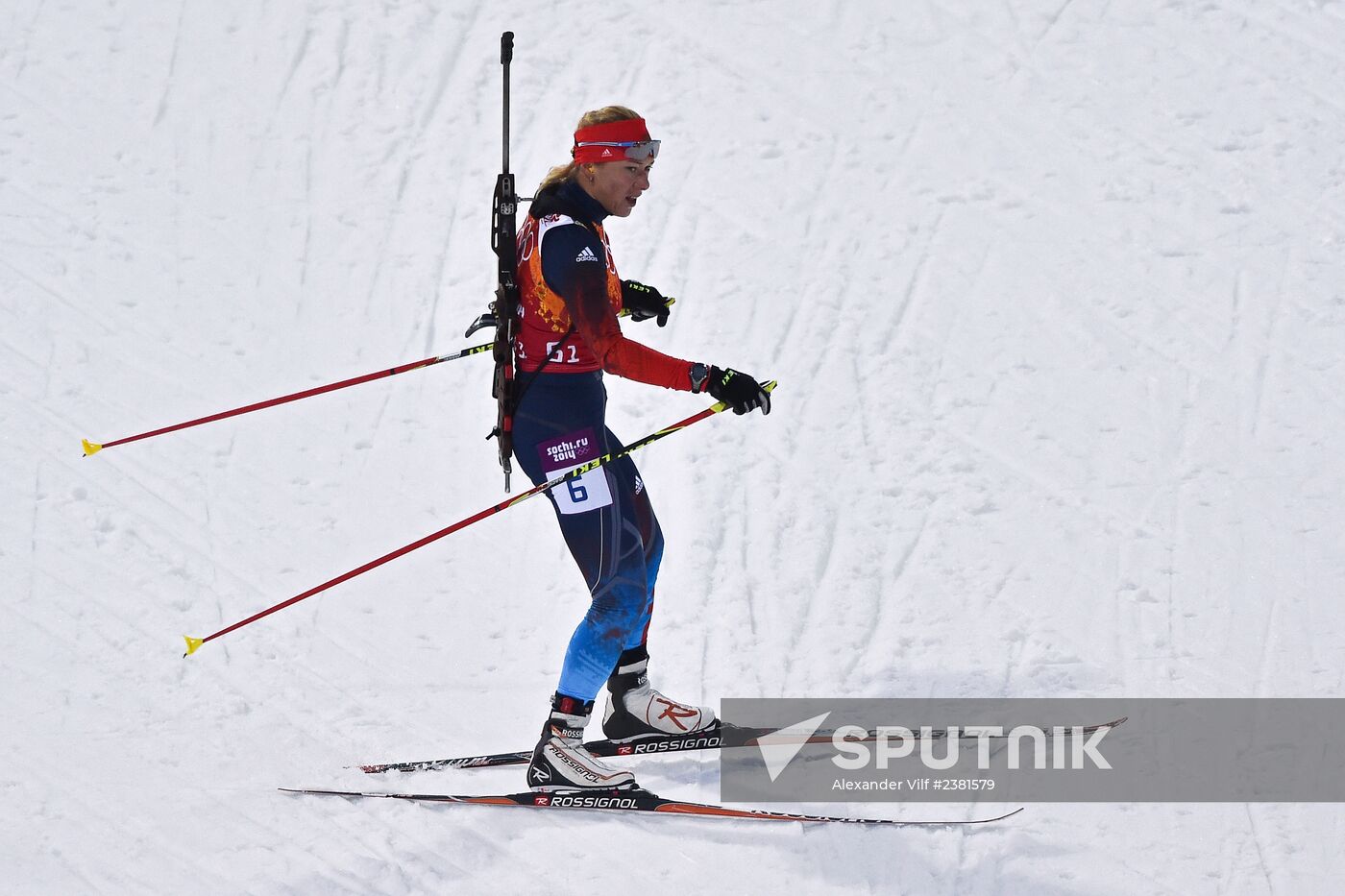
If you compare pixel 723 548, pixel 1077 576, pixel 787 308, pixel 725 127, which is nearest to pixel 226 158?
pixel 725 127

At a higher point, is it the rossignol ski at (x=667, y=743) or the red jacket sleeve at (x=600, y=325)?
the red jacket sleeve at (x=600, y=325)

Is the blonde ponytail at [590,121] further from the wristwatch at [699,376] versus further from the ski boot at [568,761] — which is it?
the ski boot at [568,761]

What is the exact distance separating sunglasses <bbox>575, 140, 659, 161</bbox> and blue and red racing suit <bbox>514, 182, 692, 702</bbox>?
6.4 inches

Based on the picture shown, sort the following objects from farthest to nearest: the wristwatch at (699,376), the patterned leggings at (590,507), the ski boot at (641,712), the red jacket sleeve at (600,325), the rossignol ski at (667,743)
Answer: the ski boot at (641,712) < the rossignol ski at (667,743) < the patterned leggings at (590,507) < the wristwatch at (699,376) < the red jacket sleeve at (600,325)

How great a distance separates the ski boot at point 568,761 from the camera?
16.4 feet

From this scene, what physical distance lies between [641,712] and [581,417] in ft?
3.83

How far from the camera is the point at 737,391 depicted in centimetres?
474

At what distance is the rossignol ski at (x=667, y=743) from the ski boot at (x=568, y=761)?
0.58ft

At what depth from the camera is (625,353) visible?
471 centimetres

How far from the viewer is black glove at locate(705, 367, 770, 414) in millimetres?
4738

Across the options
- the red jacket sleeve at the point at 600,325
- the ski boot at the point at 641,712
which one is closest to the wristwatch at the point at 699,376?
the red jacket sleeve at the point at 600,325

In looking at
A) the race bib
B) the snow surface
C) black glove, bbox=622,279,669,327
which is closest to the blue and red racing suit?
the race bib

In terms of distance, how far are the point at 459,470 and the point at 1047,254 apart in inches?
141

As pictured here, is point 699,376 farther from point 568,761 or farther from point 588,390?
point 568,761
